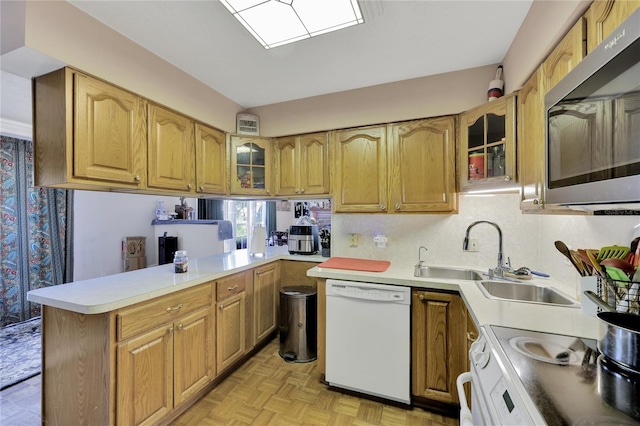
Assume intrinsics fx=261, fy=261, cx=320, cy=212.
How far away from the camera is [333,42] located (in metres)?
1.74

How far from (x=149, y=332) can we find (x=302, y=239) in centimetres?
160

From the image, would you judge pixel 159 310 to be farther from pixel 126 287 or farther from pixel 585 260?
pixel 585 260

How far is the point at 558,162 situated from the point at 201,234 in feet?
13.0

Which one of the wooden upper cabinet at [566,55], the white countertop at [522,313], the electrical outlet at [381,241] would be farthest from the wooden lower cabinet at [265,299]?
the wooden upper cabinet at [566,55]

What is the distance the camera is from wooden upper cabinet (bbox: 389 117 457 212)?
6.78 ft

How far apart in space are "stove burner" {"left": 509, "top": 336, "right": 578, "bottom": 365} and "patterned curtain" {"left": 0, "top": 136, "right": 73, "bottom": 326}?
4.87m

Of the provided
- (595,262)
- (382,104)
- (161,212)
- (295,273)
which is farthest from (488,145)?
(161,212)

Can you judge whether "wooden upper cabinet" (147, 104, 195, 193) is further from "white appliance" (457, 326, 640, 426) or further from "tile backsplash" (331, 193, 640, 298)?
"white appliance" (457, 326, 640, 426)

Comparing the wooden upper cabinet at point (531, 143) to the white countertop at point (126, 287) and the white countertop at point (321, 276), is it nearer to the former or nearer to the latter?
the white countertop at point (321, 276)

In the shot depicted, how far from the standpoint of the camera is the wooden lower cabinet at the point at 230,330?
2.02 metres

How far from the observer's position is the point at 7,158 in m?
3.08

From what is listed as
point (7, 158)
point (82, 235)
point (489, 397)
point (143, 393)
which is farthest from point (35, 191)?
point (489, 397)

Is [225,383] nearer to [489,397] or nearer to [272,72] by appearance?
[489,397]

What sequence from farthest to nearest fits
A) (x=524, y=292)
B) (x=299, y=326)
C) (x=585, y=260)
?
(x=299, y=326) → (x=524, y=292) → (x=585, y=260)
